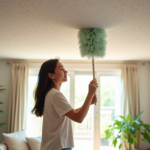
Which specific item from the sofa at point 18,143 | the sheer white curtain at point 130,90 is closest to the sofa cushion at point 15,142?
the sofa at point 18,143

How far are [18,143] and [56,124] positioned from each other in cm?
212

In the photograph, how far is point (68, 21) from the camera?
1831 millimetres

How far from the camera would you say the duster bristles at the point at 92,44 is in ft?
5.83

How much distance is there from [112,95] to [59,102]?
3.09m

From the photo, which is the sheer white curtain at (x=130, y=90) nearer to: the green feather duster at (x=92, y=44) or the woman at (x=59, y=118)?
the green feather duster at (x=92, y=44)

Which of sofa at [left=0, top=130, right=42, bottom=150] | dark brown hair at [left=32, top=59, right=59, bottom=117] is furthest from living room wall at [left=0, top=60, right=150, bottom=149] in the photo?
dark brown hair at [left=32, top=59, right=59, bottom=117]

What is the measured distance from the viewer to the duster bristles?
1776 millimetres

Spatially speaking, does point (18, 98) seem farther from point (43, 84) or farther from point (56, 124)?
point (56, 124)

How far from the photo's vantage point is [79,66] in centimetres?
418

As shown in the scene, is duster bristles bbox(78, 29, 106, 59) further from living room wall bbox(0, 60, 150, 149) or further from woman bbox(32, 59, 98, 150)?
living room wall bbox(0, 60, 150, 149)

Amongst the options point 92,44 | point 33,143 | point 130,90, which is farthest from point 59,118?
point 130,90

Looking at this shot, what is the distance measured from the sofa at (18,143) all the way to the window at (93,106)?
2.72 ft

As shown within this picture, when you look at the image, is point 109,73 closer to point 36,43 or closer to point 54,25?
point 36,43

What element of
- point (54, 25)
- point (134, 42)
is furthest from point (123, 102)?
point (54, 25)
